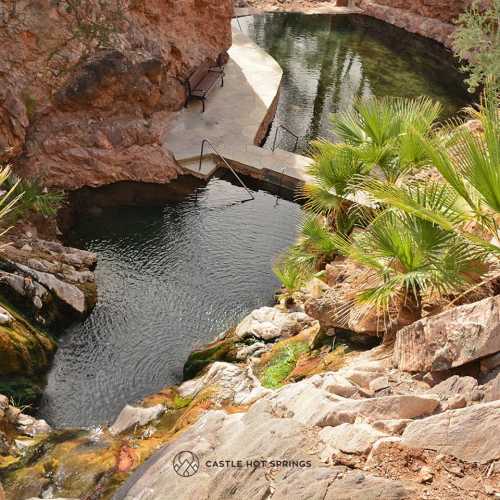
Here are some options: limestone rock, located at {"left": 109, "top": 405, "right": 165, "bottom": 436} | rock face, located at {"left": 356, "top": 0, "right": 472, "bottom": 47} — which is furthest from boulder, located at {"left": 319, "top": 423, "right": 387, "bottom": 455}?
rock face, located at {"left": 356, "top": 0, "right": 472, "bottom": 47}

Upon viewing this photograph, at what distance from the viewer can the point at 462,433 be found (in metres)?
3.76

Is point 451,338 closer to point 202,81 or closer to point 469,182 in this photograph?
point 469,182

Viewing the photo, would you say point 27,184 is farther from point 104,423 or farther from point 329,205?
point 329,205

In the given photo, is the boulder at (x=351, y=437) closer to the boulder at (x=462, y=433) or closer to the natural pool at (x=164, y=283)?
the boulder at (x=462, y=433)

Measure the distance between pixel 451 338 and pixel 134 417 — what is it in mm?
4642

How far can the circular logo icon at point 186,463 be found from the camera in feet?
14.7

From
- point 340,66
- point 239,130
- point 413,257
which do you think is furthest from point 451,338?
point 340,66

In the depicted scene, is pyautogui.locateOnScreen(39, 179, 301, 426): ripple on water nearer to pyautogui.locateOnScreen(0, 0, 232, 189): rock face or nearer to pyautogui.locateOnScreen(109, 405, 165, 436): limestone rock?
pyautogui.locateOnScreen(109, 405, 165, 436): limestone rock

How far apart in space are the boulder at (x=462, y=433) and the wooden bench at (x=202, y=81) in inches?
584

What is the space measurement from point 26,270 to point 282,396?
248 inches

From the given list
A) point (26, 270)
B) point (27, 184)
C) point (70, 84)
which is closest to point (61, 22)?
point (70, 84)

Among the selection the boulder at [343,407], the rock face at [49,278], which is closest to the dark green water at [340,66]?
the rock face at [49,278]

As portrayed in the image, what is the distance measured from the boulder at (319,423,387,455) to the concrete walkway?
36.6ft

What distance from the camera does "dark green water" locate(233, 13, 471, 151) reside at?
2003cm
